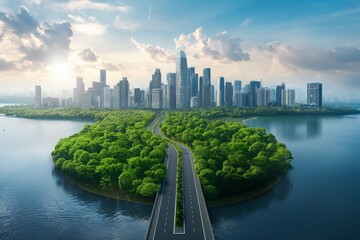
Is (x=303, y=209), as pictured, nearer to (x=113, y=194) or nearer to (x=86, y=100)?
(x=113, y=194)

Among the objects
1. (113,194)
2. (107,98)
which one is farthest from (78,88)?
(113,194)

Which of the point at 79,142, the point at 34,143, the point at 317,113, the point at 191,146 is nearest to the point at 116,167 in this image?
the point at 79,142

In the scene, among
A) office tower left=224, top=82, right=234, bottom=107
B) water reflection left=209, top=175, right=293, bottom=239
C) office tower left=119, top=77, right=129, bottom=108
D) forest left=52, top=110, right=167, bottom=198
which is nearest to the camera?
water reflection left=209, top=175, right=293, bottom=239

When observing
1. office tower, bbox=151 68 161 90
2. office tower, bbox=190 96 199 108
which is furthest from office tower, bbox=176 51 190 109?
office tower, bbox=151 68 161 90

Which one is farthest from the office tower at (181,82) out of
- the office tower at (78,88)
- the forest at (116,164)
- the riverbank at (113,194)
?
the riverbank at (113,194)

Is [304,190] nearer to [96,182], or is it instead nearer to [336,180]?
[336,180]

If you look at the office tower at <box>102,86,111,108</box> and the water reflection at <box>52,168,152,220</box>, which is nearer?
the water reflection at <box>52,168,152,220</box>

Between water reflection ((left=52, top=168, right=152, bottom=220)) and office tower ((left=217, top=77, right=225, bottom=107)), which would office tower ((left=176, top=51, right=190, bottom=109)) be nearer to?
office tower ((left=217, top=77, right=225, bottom=107))
